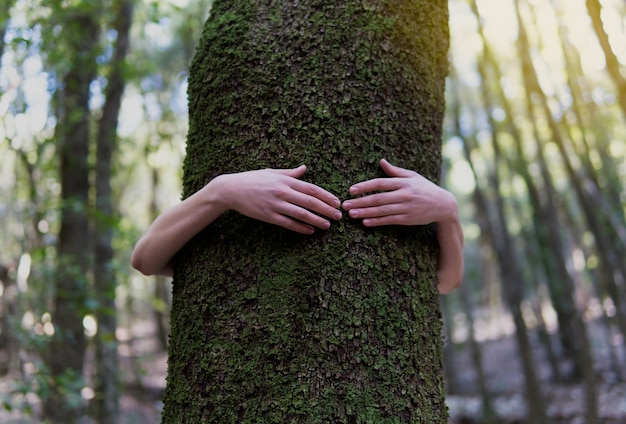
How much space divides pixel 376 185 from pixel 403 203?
9cm

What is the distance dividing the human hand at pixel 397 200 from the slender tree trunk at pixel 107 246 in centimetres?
405

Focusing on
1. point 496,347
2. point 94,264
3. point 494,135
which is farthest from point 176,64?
point 496,347

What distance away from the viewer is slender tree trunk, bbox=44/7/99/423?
490 cm

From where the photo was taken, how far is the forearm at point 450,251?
163 centimetres

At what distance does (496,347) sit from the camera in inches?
941

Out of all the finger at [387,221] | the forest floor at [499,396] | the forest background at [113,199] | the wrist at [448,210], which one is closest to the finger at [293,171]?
the finger at [387,221]

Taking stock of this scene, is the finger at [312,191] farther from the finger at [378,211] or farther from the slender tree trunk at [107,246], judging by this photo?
the slender tree trunk at [107,246]

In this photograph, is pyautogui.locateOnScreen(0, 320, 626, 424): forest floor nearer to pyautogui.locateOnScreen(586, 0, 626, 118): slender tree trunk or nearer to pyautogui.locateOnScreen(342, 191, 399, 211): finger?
pyautogui.locateOnScreen(586, 0, 626, 118): slender tree trunk

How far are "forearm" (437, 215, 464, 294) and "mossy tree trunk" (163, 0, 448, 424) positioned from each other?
0.06 meters

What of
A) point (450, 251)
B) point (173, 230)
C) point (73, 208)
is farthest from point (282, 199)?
point (73, 208)

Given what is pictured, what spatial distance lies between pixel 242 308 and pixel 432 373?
0.55 meters

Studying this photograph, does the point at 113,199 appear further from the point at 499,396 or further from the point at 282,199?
the point at 499,396

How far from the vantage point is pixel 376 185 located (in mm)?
1422

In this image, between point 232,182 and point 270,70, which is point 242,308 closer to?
point 232,182
